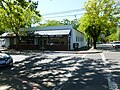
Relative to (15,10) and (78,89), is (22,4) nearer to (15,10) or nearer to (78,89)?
(15,10)

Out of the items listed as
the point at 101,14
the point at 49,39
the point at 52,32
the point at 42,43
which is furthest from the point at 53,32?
the point at 101,14

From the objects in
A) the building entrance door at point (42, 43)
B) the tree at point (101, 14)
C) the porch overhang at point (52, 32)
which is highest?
the tree at point (101, 14)

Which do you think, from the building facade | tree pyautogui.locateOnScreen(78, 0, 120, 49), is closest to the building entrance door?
the building facade

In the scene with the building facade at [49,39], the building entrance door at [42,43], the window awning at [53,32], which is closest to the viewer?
the window awning at [53,32]

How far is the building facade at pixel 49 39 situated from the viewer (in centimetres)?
3673

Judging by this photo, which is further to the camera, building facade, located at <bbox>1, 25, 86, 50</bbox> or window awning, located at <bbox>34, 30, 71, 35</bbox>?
building facade, located at <bbox>1, 25, 86, 50</bbox>

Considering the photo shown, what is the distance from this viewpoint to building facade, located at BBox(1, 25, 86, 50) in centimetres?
3673

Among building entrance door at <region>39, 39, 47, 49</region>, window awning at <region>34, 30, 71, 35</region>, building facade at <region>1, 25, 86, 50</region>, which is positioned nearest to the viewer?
window awning at <region>34, 30, 71, 35</region>

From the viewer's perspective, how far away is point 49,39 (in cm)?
3844

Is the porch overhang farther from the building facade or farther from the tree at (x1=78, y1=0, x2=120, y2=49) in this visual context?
the tree at (x1=78, y1=0, x2=120, y2=49)

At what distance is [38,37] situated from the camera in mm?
39281

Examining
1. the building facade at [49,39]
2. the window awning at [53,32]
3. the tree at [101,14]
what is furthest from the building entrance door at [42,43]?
the tree at [101,14]

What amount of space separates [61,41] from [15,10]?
16.5 m

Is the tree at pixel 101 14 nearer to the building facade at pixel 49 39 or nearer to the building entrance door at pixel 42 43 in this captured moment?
the building facade at pixel 49 39
